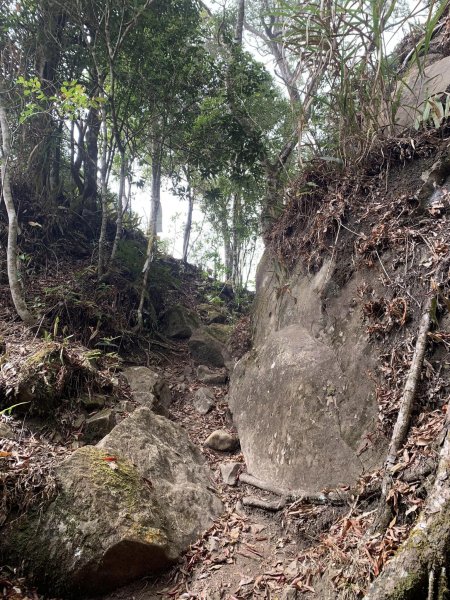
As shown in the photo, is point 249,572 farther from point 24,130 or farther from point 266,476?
point 24,130

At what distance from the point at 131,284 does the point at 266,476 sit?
4.85m

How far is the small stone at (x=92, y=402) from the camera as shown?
471cm

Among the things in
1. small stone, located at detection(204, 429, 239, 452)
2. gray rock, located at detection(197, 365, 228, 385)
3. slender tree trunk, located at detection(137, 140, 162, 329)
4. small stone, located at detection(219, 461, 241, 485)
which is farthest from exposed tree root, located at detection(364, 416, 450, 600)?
slender tree trunk, located at detection(137, 140, 162, 329)

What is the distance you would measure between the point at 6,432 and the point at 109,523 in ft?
4.76

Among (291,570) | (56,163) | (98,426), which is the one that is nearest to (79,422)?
(98,426)

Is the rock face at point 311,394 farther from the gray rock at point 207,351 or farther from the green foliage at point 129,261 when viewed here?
the green foliage at point 129,261

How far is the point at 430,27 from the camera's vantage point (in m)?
3.28

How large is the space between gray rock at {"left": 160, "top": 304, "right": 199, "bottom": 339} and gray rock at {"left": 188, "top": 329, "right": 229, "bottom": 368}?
1.23 feet

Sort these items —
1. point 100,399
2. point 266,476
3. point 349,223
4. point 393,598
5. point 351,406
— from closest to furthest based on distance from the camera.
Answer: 1. point 393,598
2. point 351,406
3. point 266,476
4. point 349,223
5. point 100,399

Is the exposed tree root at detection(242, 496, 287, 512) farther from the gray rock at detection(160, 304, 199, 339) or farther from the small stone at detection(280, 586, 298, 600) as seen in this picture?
the gray rock at detection(160, 304, 199, 339)

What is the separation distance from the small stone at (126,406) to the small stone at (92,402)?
0.23m

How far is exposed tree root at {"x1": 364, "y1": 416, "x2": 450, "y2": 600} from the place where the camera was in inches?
62.8

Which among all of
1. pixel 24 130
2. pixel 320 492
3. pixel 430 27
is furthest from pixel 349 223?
pixel 24 130

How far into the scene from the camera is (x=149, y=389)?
18.7 feet
